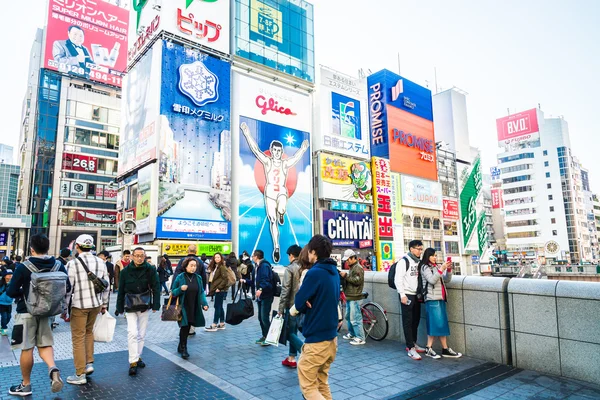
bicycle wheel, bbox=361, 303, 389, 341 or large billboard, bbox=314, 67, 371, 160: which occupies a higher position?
large billboard, bbox=314, 67, 371, 160

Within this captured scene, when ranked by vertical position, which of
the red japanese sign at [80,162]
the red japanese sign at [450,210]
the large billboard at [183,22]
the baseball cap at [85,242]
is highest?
the large billboard at [183,22]

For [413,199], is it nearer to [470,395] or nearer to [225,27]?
[225,27]

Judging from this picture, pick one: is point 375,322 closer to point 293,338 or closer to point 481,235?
point 293,338

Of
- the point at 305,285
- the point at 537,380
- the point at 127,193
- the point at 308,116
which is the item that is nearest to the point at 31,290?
the point at 305,285

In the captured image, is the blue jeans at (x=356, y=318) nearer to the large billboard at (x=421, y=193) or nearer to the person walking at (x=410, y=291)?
the person walking at (x=410, y=291)

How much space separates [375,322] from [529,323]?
2.86m

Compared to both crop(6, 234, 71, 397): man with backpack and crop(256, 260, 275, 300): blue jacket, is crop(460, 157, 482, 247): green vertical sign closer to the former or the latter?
crop(256, 260, 275, 300): blue jacket

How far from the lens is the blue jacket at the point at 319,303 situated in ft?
12.1

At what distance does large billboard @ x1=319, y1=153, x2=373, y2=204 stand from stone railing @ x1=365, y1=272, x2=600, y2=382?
33.5 m

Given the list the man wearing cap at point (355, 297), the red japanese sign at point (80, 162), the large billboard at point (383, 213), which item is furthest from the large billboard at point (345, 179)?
the man wearing cap at point (355, 297)

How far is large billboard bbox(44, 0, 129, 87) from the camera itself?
49719 mm

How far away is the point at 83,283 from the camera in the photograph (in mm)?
5457

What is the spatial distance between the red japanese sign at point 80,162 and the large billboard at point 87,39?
1046cm

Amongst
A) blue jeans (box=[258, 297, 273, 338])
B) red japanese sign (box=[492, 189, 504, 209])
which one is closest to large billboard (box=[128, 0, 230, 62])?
blue jeans (box=[258, 297, 273, 338])
